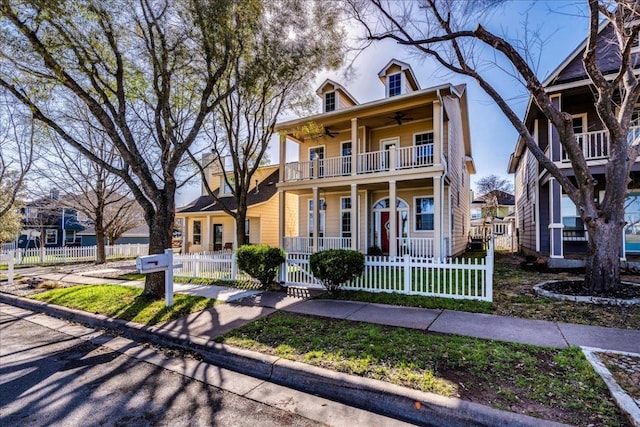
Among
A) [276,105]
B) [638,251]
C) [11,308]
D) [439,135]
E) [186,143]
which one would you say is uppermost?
[276,105]

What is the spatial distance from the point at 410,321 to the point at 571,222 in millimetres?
10255

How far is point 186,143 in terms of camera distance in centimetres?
768

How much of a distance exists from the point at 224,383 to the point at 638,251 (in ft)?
46.5

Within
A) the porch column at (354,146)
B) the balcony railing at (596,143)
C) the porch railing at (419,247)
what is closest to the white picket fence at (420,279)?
the porch railing at (419,247)

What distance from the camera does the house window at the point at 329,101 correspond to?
15439 millimetres

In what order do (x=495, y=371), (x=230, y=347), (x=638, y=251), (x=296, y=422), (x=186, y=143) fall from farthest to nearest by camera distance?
1. (x=638, y=251)
2. (x=186, y=143)
3. (x=230, y=347)
4. (x=495, y=371)
5. (x=296, y=422)

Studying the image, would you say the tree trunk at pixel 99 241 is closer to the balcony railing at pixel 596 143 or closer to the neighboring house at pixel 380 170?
the neighboring house at pixel 380 170

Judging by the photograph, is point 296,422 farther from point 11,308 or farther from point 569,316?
point 11,308

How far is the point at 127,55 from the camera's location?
7957mm

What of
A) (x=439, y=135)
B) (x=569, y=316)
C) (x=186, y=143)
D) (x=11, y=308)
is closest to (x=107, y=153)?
(x=11, y=308)

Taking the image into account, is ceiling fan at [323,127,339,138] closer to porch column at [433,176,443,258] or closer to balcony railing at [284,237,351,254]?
balcony railing at [284,237,351,254]

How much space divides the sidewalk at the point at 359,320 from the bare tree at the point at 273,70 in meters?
5.23

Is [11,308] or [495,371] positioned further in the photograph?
[11,308]

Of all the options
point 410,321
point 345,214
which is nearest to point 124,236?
point 345,214
